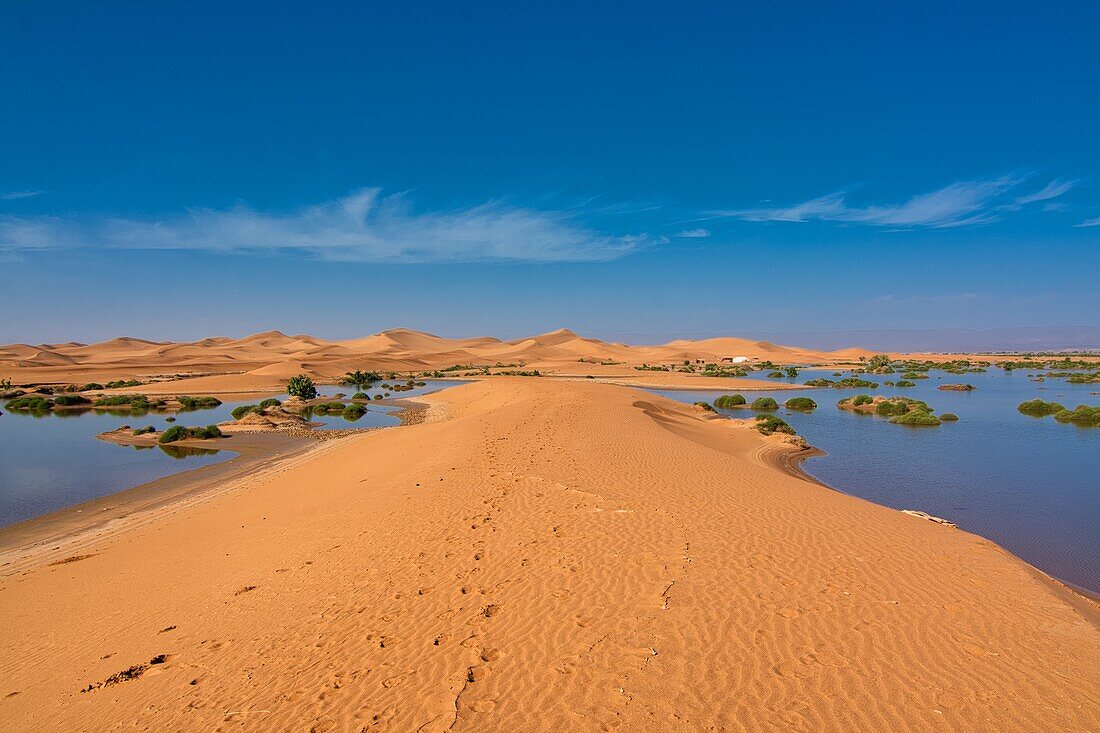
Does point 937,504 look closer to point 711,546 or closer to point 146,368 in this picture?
point 711,546

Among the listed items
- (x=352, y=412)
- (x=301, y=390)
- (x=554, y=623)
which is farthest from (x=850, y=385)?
(x=554, y=623)

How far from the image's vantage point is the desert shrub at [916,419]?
89.3ft

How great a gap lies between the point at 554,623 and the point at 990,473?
17.9 meters

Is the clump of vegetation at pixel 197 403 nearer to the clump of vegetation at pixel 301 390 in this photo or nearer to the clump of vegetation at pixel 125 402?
the clump of vegetation at pixel 125 402

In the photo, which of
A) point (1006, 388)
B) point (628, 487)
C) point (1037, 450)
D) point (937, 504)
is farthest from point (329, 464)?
point (1006, 388)

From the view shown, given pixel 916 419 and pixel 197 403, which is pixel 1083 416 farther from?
pixel 197 403

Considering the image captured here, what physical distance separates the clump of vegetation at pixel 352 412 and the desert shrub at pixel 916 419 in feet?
96.7

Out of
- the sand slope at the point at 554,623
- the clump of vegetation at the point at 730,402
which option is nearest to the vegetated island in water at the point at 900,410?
the clump of vegetation at the point at 730,402

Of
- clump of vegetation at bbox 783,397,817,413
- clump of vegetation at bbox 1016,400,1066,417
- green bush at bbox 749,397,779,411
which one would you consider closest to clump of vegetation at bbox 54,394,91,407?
green bush at bbox 749,397,779,411

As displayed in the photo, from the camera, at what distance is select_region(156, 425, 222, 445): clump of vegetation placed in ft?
78.0

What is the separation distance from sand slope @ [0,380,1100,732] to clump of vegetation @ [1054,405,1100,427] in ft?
81.3

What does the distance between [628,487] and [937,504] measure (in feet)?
28.1

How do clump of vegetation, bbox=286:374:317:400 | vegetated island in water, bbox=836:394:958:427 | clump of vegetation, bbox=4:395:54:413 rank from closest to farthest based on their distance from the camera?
1. vegetated island in water, bbox=836:394:958:427
2. clump of vegetation, bbox=4:395:54:413
3. clump of vegetation, bbox=286:374:317:400

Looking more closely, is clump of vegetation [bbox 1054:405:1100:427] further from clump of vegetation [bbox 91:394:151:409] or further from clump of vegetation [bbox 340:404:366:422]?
clump of vegetation [bbox 91:394:151:409]
